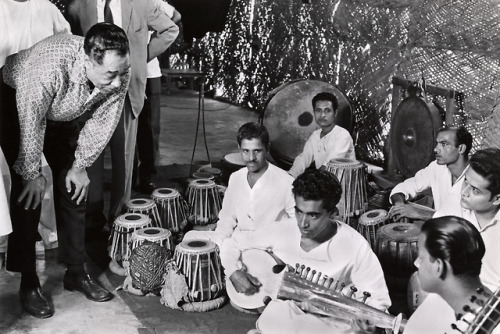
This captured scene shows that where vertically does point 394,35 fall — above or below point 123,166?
above

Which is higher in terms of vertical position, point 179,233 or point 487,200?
point 487,200

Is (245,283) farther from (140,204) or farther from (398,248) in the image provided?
(140,204)

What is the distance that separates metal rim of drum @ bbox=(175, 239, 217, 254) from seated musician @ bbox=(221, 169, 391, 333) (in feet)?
1.98

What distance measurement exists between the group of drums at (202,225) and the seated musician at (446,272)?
6.14 feet

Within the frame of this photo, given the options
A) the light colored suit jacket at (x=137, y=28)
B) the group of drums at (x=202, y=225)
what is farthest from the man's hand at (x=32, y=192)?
the light colored suit jacket at (x=137, y=28)

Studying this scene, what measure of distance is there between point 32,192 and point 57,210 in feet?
1.15

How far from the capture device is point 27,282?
3961 millimetres

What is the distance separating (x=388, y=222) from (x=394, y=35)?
2.71 meters

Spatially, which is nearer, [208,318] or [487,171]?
[487,171]

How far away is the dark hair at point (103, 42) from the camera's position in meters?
3.35

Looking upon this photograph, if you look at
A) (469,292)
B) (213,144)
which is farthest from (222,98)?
(469,292)

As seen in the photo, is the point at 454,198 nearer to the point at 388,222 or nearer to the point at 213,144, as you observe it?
the point at 388,222

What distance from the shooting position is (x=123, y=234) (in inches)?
178

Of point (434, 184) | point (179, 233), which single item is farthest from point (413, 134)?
point (179, 233)
